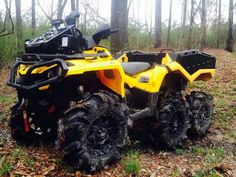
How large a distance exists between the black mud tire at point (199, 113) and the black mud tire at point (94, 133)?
6.10ft

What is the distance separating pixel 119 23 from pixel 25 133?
5.42 meters

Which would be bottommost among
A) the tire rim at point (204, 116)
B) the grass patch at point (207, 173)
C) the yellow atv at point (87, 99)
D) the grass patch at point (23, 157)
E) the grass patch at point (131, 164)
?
the grass patch at point (207, 173)

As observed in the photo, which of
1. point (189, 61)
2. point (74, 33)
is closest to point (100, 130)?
point (74, 33)

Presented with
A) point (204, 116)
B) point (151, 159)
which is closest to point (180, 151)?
point (151, 159)

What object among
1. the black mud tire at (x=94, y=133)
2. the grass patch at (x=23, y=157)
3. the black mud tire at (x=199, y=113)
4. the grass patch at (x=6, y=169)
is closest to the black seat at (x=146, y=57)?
the black mud tire at (x=199, y=113)

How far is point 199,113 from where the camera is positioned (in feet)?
19.3

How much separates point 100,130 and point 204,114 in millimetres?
2576

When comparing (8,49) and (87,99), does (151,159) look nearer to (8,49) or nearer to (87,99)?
(87,99)

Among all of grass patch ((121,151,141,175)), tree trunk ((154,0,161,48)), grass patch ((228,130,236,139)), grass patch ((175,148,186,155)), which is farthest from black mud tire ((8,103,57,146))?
tree trunk ((154,0,161,48))

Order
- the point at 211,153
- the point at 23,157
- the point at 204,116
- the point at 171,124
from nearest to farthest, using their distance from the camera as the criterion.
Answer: the point at 23,157
the point at 211,153
the point at 171,124
the point at 204,116

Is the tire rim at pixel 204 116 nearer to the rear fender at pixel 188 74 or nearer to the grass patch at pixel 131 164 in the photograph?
the rear fender at pixel 188 74

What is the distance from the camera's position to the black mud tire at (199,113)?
18.8ft

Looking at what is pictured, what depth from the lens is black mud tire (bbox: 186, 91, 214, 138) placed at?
5.74m

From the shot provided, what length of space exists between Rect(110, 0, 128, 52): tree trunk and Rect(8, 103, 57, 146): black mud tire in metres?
4.82
